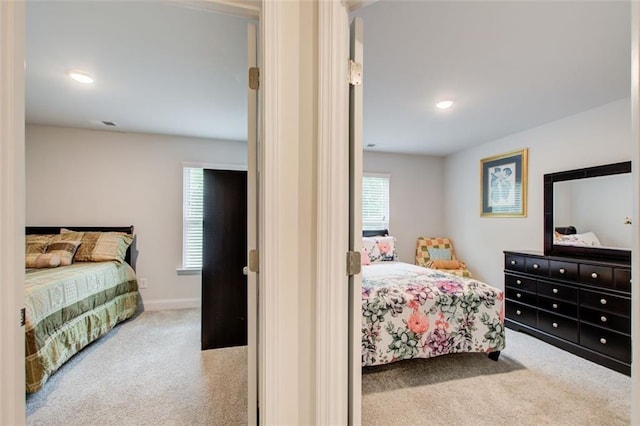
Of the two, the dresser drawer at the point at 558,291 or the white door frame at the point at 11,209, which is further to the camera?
the dresser drawer at the point at 558,291

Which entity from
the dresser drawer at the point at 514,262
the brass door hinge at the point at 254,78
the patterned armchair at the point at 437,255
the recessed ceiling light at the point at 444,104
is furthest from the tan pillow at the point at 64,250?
the dresser drawer at the point at 514,262

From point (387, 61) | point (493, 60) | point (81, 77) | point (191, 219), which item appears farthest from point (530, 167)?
point (81, 77)

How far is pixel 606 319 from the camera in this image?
2.56m

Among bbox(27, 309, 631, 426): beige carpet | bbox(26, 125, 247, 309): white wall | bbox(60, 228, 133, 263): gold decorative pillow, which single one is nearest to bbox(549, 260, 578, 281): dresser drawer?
bbox(27, 309, 631, 426): beige carpet

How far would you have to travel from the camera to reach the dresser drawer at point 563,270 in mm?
2854

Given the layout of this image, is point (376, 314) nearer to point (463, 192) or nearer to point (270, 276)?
point (270, 276)

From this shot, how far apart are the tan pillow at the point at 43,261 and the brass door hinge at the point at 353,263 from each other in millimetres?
A: 3394

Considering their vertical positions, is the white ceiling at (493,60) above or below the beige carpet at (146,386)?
above

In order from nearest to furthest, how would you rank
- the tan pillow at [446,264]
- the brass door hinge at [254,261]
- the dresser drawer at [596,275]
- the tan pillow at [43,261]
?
the brass door hinge at [254,261] < the dresser drawer at [596,275] < the tan pillow at [43,261] < the tan pillow at [446,264]

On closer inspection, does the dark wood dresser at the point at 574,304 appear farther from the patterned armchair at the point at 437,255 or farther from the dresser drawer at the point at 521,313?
the patterned armchair at the point at 437,255

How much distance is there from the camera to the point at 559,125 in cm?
334

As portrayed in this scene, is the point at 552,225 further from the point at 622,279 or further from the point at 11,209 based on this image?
the point at 11,209

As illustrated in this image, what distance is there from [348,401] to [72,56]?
2.72 metres

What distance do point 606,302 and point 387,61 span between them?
2.70 meters
